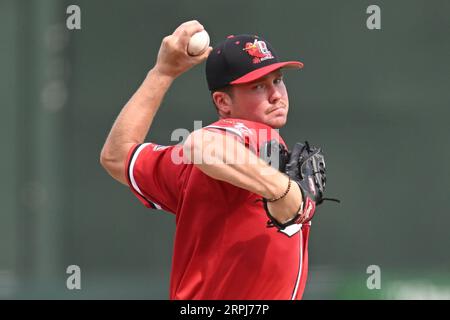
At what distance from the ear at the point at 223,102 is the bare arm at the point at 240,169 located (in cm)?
37

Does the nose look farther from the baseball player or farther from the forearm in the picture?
the forearm

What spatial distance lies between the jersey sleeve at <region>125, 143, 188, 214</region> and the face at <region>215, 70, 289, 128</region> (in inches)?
8.4

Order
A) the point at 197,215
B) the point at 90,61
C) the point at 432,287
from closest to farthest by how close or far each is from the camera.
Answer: the point at 197,215 < the point at 432,287 < the point at 90,61

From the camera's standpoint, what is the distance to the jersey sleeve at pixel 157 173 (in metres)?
2.53

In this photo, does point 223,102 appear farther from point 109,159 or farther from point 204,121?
point 204,121

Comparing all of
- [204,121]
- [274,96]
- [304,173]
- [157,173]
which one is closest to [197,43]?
[274,96]

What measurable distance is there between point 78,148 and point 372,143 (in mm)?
1868

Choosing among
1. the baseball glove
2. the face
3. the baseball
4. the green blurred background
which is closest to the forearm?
the baseball

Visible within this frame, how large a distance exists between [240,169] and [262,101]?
40 cm

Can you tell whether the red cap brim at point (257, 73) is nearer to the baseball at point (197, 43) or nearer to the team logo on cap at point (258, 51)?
the team logo on cap at point (258, 51)

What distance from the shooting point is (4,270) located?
222 inches

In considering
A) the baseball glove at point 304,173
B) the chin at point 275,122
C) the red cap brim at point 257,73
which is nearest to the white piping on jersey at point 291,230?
the baseball glove at point 304,173
